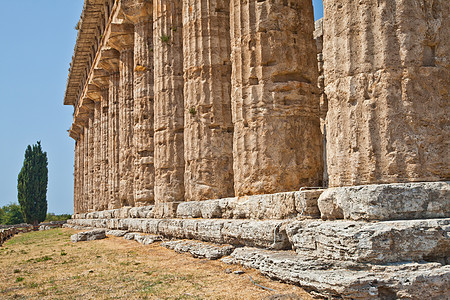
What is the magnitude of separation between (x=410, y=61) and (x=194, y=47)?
6.55 metres

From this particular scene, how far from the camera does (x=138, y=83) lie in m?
16.1

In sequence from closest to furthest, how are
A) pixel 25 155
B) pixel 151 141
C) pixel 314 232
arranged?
pixel 314 232, pixel 151 141, pixel 25 155

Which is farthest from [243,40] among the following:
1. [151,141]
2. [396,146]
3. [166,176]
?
[151,141]

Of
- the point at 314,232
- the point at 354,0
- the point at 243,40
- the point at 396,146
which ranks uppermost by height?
the point at 243,40

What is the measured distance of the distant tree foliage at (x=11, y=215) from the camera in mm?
64312

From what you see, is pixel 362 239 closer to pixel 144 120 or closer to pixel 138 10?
pixel 144 120

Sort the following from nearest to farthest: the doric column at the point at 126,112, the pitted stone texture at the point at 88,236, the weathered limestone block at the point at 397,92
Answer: the weathered limestone block at the point at 397,92
the pitted stone texture at the point at 88,236
the doric column at the point at 126,112

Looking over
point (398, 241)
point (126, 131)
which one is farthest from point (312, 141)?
point (126, 131)

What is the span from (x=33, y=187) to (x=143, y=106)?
44.0m

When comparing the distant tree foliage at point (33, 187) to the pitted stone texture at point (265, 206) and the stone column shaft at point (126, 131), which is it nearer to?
the stone column shaft at point (126, 131)

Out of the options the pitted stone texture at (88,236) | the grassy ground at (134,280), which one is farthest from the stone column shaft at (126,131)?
the grassy ground at (134,280)

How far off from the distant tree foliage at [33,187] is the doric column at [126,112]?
3877 centimetres

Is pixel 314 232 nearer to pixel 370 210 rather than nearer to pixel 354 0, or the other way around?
pixel 370 210

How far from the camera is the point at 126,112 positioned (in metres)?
18.7
